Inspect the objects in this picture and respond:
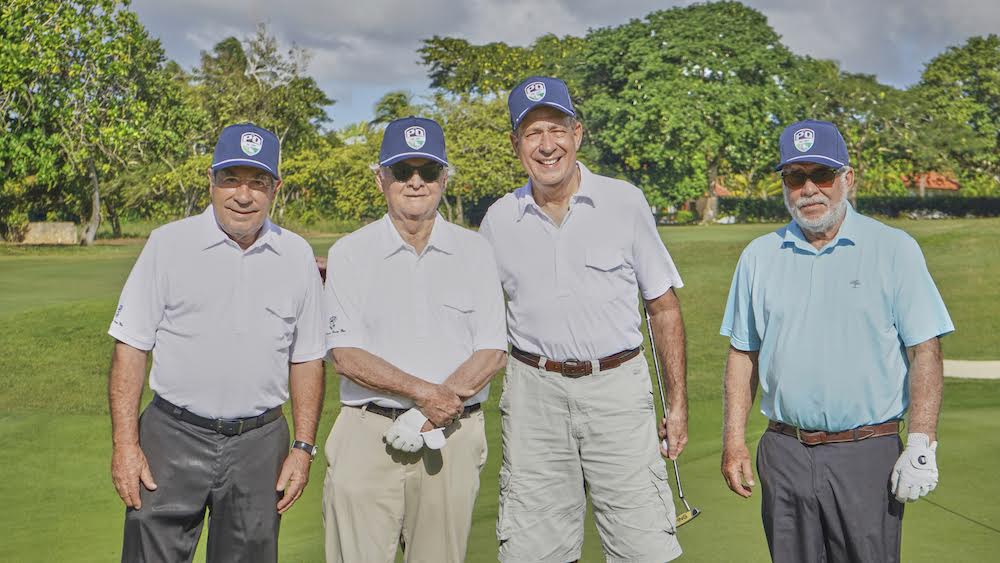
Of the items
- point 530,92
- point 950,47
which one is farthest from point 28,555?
point 950,47

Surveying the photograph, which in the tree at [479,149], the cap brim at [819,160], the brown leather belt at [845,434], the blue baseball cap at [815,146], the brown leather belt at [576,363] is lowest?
the brown leather belt at [845,434]

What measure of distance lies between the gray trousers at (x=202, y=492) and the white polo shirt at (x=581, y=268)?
1155 millimetres

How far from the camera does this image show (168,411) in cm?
394

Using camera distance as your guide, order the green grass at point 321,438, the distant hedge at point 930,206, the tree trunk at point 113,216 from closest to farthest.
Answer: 1. the green grass at point 321,438
2. the tree trunk at point 113,216
3. the distant hedge at point 930,206

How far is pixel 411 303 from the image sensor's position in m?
4.00

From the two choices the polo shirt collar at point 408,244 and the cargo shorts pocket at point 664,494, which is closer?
the polo shirt collar at point 408,244

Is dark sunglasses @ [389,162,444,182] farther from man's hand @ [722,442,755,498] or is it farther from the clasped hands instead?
man's hand @ [722,442,755,498]

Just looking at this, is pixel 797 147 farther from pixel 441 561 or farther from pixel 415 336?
pixel 441 561

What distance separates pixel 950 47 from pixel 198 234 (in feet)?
247

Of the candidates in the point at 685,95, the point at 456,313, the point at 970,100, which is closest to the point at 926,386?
the point at 456,313

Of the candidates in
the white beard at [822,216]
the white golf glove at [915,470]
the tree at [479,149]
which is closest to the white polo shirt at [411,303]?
the white beard at [822,216]

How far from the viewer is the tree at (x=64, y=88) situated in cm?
3656

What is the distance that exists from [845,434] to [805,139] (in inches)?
42.8

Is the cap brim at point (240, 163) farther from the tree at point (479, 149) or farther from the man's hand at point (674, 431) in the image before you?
the tree at point (479, 149)
